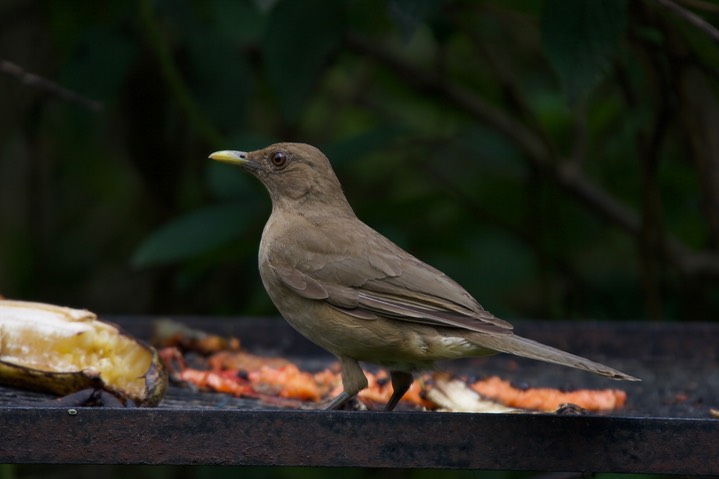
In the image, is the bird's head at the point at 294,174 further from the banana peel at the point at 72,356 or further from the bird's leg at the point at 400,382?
the banana peel at the point at 72,356

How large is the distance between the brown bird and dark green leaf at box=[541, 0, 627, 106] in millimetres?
1050

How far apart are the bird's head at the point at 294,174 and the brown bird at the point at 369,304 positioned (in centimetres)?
15

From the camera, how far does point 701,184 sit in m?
6.03

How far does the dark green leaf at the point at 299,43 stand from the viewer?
5.70 m

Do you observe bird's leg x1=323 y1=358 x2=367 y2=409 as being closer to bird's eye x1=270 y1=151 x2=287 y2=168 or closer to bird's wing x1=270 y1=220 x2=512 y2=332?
bird's wing x1=270 y1=220 x2=512 y2=332

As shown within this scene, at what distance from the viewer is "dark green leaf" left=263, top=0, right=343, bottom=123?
5.70 m

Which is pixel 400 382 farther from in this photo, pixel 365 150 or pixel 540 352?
pixel 365 150

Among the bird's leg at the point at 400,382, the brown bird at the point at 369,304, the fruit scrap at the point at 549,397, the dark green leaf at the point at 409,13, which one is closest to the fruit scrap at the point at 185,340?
the brown bird at the point at 369,304

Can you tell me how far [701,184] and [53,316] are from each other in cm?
374

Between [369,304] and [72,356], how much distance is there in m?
1.06

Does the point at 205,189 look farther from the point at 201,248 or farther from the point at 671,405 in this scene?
the point at 671,405

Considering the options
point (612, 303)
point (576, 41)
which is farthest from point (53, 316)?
point (612, 303)

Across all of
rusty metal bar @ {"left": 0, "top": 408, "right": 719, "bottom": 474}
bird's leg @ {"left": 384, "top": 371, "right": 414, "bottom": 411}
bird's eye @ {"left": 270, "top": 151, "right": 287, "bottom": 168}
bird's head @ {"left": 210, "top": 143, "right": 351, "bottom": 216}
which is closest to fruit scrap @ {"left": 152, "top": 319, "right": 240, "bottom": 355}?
bird's head @ {"left": 210, "top": 143, "right": 351, "bottom": 216}

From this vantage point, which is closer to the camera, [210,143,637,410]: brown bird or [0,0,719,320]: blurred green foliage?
[210,143,637,410]: brown bird
